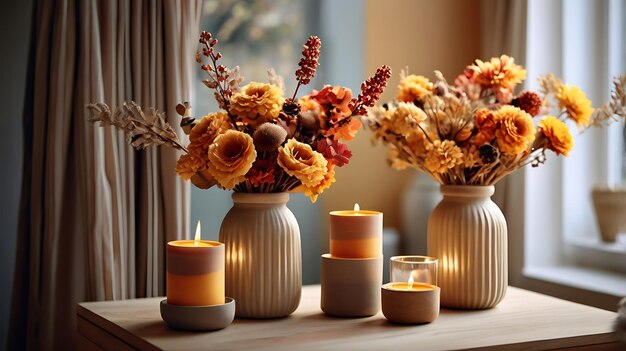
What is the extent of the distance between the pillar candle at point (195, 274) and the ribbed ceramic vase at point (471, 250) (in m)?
0.49

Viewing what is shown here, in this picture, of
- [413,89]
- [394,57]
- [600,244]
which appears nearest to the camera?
[413,89]

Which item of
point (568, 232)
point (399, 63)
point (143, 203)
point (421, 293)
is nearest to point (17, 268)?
point (143, 203)

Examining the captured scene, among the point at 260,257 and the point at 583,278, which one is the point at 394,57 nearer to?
the point at 583,278

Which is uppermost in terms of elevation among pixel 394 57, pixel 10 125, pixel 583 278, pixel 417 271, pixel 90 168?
pixel 394 57

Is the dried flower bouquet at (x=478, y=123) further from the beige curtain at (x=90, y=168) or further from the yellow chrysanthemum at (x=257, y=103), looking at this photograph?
the beige curtain at (x=90, y=168)

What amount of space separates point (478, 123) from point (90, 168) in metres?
0.92

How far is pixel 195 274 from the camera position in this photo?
1339mm

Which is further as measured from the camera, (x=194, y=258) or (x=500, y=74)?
(x=500, y=74)

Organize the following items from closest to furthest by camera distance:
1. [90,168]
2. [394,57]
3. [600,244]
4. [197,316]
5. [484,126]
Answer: [197,316] < [484,126] < [90,168] < [600,244] < [394,57]

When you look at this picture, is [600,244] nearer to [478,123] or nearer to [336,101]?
[478,123]

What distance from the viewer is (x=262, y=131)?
141cm

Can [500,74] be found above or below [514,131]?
above

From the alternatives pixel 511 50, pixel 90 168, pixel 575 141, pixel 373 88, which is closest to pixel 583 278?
pixel 575 141

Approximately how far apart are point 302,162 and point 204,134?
0.60ft
